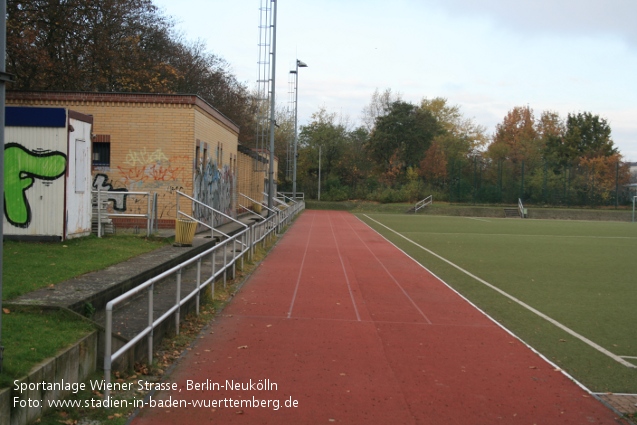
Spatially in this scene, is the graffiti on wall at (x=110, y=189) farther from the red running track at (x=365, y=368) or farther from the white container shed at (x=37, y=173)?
the red running track at (x=365, y=368)

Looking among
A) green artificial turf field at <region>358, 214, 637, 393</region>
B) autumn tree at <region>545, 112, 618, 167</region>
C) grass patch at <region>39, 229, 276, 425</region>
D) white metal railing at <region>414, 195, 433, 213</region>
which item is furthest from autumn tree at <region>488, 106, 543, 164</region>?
grass patch at <region>39, 229, 276, 425</region>

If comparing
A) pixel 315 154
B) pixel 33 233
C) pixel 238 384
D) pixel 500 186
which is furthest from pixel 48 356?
pixel 315 154

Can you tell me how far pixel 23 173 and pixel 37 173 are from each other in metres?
0.27

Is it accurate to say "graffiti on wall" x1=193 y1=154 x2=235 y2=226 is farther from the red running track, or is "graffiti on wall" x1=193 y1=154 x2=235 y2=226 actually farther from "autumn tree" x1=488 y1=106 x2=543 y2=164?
"autumn tree" x1=488 y1=106 x2=543 y2=164

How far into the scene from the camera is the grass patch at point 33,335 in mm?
4941

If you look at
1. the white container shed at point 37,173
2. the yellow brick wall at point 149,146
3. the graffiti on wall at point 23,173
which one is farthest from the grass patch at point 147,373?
the yellow brick wall at point 149,146

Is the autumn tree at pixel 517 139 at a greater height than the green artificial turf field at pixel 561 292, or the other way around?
the autumn tree at pixel 517 139

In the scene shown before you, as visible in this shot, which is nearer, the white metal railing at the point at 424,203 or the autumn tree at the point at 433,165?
the white metal railing at the point at 424,203

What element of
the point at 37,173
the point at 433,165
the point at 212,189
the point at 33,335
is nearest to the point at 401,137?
the point at 433,165

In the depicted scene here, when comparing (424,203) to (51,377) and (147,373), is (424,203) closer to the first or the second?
(147,373)

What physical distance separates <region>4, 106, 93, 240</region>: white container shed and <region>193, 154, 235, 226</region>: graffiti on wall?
5914 millimetres

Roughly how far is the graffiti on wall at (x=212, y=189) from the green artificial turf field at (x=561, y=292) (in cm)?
722

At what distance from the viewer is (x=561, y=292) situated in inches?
553

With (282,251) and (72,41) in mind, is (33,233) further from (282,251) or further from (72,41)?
(72,41)
